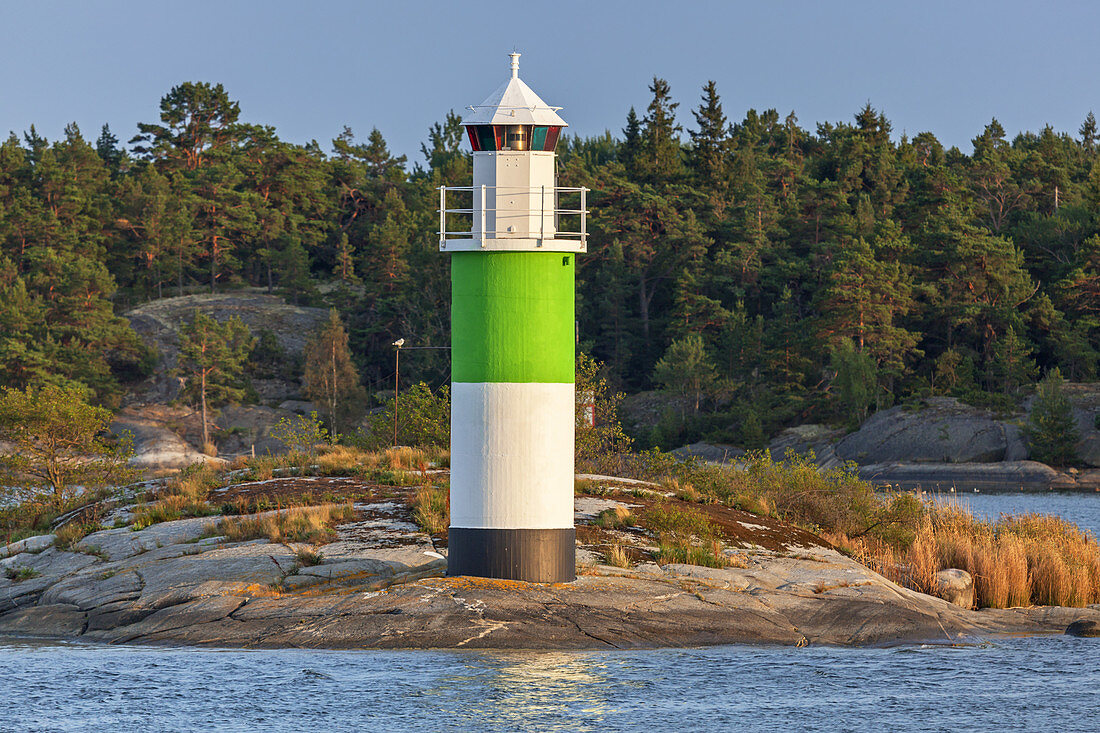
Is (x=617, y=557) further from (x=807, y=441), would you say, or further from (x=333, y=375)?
(x=333, y=375)

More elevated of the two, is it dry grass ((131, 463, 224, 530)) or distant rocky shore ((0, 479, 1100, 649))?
dry grass ((131, 463, 224, 530))

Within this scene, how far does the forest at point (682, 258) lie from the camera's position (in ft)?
269

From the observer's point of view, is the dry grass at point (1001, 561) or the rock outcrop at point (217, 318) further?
the rock outcrop at point (217, 318)

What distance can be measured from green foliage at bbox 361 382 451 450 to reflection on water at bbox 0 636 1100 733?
18.1 metres

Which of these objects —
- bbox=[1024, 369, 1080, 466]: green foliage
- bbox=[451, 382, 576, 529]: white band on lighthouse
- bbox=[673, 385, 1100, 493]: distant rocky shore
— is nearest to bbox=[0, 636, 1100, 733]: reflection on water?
bbox=[451, 382, 576, 529]: white band on lighthouse

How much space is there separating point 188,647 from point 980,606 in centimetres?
1471

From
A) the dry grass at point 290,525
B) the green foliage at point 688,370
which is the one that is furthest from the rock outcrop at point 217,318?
the dry grass at point 290,525

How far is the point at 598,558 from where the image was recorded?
79.6 feet

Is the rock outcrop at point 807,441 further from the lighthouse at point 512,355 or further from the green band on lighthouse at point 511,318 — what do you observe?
the green band on lighthouse at point 511,318

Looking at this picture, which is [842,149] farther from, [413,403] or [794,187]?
[413,403]

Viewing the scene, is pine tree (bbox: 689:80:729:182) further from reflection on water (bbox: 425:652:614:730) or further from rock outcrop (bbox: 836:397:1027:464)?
reflection on water (bbox: 425:652:614:730)

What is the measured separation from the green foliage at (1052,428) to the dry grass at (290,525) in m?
56.6

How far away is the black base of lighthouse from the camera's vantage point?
21.1 meters

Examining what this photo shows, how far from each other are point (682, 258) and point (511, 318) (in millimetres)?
75465
